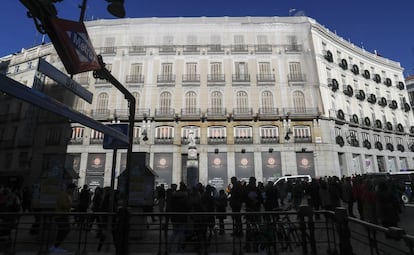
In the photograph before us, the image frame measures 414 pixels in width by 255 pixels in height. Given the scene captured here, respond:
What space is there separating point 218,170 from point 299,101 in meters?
12.6

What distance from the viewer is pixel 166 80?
29.6 meters

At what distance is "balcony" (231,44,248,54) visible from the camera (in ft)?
101

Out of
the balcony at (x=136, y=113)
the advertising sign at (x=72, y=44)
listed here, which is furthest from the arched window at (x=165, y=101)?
the advertising sign at (x=72, y=44)

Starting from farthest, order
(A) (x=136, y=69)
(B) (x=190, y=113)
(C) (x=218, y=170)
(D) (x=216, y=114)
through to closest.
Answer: (A) (x=136, y=69)
(B) (x=190, y=113)
(D) (x=216, y=114)
(C) (x=218, y=170)

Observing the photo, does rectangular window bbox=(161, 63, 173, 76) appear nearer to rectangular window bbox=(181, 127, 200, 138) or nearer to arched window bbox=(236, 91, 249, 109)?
rectangular window bbox=(181, 127, 200, 138)

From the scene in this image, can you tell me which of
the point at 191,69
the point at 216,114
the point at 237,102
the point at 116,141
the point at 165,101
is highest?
the point at 191,69

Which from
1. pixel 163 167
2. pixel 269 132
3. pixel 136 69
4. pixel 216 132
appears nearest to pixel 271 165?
pixel 269 132

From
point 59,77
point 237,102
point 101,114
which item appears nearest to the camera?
point 59,77

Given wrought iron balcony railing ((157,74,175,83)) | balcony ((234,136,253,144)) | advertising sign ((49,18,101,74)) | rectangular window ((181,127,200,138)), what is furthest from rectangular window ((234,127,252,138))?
advertising sign ((49,18,101,74))

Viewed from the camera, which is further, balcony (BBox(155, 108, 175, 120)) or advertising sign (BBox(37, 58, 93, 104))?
balcony (BBox(155, 108, 175, 120))

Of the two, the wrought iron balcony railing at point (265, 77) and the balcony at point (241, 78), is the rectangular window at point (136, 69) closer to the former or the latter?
the balcony at point (241, 78)

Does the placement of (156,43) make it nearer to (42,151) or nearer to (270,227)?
(42,151)

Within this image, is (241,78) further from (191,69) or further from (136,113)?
(136,113)

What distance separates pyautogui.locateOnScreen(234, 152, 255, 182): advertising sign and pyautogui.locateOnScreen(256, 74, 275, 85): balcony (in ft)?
29.1
